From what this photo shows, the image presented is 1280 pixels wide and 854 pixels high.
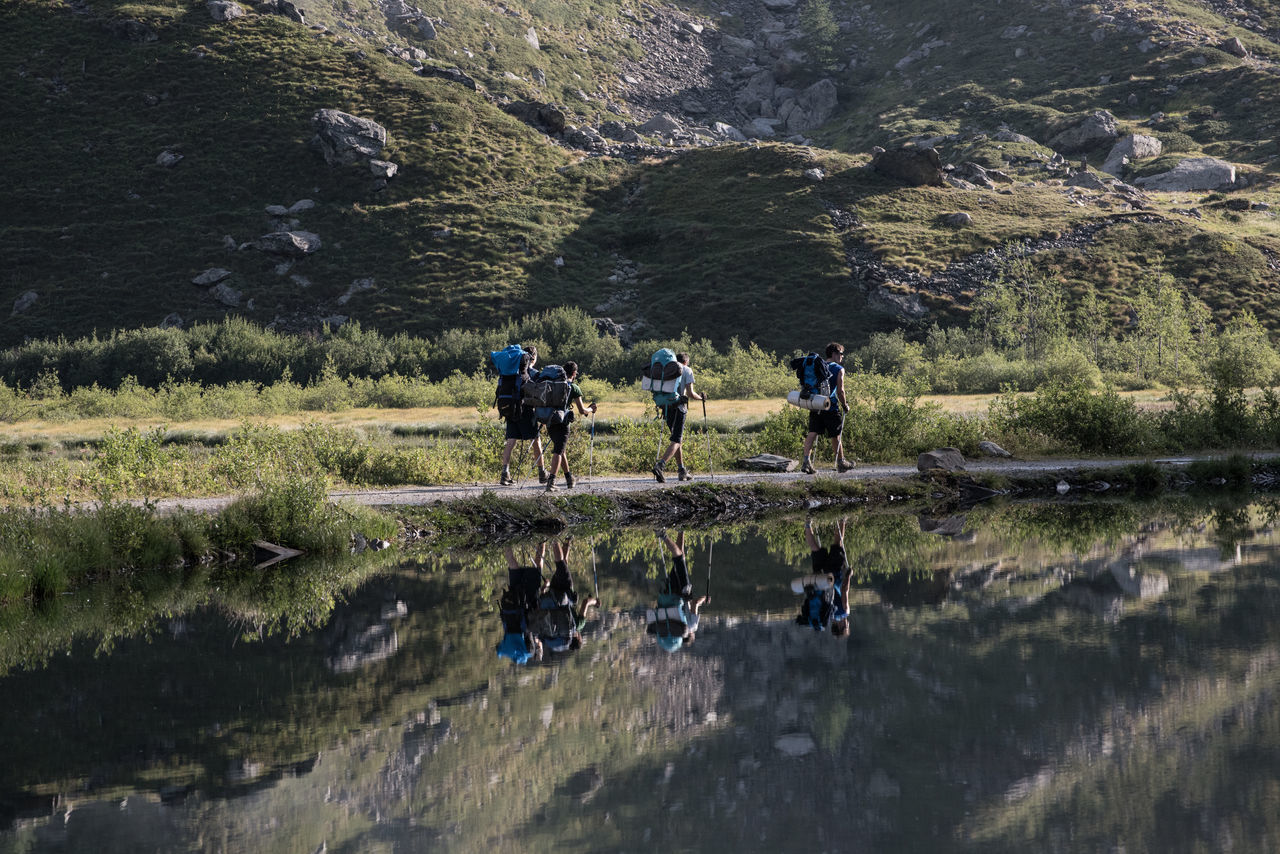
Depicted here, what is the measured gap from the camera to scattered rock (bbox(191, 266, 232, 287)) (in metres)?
75.1

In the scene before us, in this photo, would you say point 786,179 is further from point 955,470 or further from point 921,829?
point 921,829

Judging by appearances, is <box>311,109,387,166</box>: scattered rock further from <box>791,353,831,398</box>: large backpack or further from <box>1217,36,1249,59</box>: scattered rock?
<box>1217,36,1249,59</box>: scattered rock

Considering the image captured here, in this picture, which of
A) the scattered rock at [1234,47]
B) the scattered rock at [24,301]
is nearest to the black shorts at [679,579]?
the scattered rock at [24,301]

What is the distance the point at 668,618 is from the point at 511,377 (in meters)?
8.04

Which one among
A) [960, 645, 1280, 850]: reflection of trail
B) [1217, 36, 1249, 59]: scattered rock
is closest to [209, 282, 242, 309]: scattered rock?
[960, 645, 1280, 850]: reflection of trail

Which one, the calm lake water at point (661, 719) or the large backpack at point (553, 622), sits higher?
the calm lake water at point (661, 719)

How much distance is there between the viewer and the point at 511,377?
720 inches

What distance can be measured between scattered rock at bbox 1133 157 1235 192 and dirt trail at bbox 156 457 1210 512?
92430mm

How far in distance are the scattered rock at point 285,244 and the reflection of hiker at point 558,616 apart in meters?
70.5

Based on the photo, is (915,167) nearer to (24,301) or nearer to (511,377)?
(24,301)

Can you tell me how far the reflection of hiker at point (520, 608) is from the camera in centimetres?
980

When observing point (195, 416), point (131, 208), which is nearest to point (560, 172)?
point (131, 208)

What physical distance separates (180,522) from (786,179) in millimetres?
83431

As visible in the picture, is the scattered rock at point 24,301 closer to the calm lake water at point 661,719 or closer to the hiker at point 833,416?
the hiker at point 833,416
